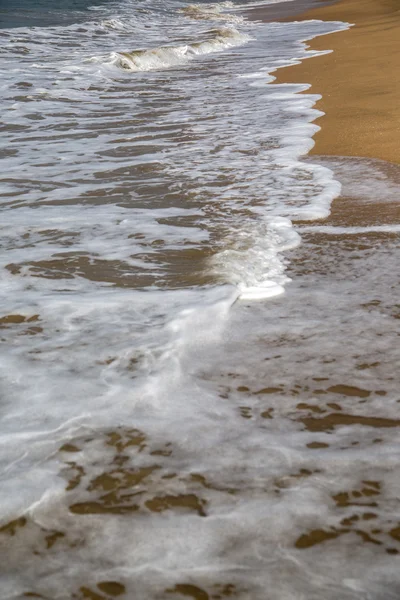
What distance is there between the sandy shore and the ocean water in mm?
370

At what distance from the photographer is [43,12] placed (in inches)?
941

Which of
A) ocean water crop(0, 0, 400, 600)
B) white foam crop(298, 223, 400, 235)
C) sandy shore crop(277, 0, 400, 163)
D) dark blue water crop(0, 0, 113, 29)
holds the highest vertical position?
dark blue water crop(0, 0, 113, 29)

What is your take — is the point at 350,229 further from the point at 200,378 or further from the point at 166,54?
the point at 166,54

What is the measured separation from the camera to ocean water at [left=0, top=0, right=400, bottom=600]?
1.48 meters

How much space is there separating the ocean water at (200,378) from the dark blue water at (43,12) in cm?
1688

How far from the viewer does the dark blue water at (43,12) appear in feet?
67.9

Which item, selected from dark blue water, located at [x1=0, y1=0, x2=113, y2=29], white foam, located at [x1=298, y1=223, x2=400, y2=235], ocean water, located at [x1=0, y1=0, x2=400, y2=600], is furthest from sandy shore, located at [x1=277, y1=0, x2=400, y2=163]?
dark blue water, located at [x1=0, y1=0, x2=113, y2=29]

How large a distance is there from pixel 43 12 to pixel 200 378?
24.5 m

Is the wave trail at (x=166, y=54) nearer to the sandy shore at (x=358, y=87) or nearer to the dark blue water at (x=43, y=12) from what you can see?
the sandy shore at (x=358, y=87)

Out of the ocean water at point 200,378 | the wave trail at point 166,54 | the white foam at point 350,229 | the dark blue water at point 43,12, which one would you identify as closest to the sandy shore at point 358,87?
the ocean water at point 200,378

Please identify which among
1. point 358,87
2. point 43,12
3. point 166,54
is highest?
point 43,12

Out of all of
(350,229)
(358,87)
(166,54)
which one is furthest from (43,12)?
(350,229)

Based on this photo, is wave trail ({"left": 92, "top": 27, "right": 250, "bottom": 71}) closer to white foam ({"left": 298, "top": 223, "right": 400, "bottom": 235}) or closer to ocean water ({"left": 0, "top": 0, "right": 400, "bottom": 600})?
ocean water ({"left": 0, "top": 0, "right": 400, "bottom": 600})

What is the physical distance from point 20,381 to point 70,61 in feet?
38.3
